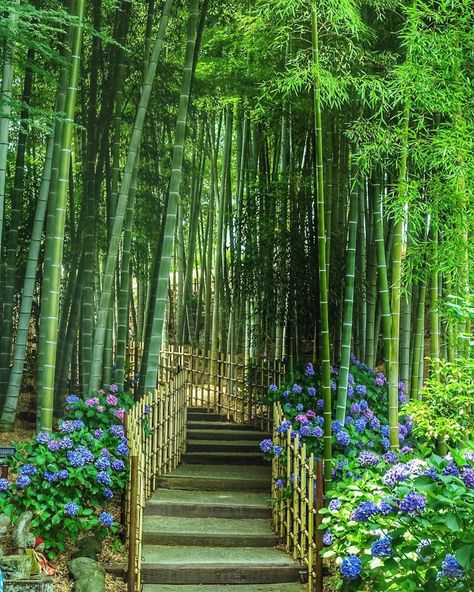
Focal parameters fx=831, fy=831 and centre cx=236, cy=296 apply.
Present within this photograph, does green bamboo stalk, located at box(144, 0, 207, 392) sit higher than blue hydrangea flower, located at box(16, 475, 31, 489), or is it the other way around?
green bamboo stalk, located at box(144, 0, 207, 392)

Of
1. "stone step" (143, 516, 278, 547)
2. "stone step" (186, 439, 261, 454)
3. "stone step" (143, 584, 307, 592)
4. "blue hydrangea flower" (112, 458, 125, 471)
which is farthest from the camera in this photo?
"stone step" (186, 439, 261, 454)

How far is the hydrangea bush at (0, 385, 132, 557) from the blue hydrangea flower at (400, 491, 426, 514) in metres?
2.31

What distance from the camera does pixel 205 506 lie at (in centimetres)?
574

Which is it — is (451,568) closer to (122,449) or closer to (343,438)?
(343,438)

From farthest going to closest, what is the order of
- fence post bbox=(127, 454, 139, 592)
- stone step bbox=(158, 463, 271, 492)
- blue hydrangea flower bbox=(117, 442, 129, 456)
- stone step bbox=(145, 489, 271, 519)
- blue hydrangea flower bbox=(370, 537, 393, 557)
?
stone step bbox=(158, 463, 271, 492) < stone step bbox=(145, 489, 271, 519) < blue hydrangea flower bbox=(117, 442, 129, 456) < fence post bbox=(127, 454, 139, 592) < blue hydrangea flower bbox=(370, 537, 393, 557)

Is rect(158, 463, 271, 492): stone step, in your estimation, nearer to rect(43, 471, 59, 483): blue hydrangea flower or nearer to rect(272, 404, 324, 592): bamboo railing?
rect(272, 404, 324, 592): bamboo railing

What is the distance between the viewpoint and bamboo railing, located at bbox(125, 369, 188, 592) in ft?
14.9

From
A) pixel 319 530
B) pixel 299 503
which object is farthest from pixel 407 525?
pixel 299 503

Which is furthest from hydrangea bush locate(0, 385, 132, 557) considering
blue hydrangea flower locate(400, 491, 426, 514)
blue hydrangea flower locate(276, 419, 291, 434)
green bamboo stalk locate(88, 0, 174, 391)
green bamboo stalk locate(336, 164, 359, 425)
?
blue hydrangea flower locate(400, 491, 426, 514)

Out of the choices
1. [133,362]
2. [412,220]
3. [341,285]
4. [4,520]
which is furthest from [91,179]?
[133,362]

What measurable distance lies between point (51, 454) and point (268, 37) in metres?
3.76

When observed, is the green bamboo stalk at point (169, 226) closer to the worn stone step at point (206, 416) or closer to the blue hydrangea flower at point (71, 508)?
the blue hydrangea flower at point (71, 508)

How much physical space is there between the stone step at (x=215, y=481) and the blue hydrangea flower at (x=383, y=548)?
3423 millimetres

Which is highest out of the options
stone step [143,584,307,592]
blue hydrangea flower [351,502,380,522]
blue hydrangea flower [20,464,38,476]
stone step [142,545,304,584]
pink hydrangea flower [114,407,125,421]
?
pink hydrangea flower [114,407,125,421]
